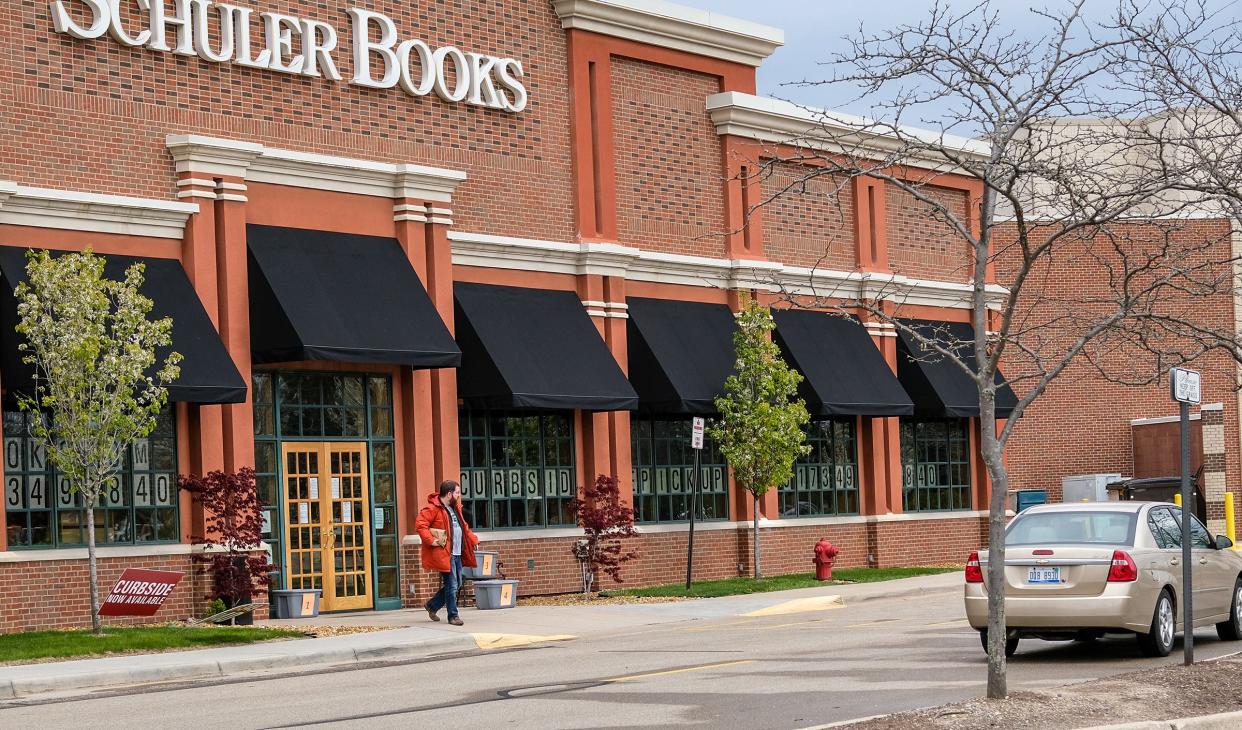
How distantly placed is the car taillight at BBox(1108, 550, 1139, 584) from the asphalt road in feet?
2.49

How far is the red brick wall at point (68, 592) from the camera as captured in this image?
20438 millimetres

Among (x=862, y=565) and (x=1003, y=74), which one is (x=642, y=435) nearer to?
(x=862, y=565)

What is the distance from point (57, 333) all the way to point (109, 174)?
3.28m

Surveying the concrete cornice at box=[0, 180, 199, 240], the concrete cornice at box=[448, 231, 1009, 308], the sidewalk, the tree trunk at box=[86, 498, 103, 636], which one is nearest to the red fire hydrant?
the sidewalk

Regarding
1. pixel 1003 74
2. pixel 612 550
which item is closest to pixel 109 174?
pixel 612 550

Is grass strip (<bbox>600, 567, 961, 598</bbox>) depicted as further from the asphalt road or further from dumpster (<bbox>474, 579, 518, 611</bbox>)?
the asphalt road

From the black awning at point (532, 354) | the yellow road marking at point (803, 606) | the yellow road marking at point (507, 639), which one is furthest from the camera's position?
the black awning at point (532, 354)

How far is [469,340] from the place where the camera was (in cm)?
2572

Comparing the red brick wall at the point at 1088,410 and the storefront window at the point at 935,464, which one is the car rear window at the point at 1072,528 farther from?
the red brick wall at the point at 1088,410

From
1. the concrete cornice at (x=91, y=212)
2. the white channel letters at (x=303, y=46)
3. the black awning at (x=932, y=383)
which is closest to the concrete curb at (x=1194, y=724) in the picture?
the concrete cornice at (x=91, y=212)

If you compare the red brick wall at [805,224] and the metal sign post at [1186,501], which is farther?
the red brick wall at [805,224]

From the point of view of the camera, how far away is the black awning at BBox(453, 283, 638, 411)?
25531 mm

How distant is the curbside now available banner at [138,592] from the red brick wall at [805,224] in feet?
49.4

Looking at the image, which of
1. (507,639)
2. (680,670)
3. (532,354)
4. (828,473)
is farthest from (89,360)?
(828,473)
